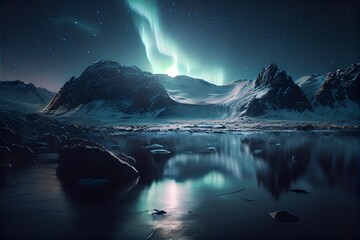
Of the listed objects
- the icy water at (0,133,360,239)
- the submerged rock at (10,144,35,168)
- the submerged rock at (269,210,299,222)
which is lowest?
the icy water at (0,133,360,239)

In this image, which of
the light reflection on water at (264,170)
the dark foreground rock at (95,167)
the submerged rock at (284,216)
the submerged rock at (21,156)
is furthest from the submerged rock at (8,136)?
the submerged rock at (284,216)

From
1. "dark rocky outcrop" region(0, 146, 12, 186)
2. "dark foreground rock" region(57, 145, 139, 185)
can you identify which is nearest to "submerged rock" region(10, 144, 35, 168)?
"dark rocky outcrop" region(0, 146, 12, 186)

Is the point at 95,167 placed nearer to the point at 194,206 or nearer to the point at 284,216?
the point at 194,206

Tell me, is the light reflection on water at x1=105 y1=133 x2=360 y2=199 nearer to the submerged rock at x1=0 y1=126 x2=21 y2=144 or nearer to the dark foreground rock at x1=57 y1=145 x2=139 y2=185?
the dark foreground rock at x1=57 y1=145 x2=139 y2=185

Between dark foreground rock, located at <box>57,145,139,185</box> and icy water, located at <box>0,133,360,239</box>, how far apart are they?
1.28 m

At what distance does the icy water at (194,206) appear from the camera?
13664 millimetres

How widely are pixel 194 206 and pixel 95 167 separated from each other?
8687mm

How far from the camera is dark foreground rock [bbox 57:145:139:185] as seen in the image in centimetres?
2266

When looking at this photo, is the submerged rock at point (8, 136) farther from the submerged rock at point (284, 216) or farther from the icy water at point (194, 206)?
the submerged rock at point (284, 216)

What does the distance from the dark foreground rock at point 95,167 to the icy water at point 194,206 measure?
1.28 metres

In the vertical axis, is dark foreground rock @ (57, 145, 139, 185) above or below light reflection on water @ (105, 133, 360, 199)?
above

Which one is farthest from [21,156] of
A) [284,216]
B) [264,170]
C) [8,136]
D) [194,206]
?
[284,216]

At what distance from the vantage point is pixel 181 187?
2259 centimetres

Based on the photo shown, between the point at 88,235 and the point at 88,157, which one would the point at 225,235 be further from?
the point at 88,157
